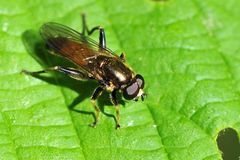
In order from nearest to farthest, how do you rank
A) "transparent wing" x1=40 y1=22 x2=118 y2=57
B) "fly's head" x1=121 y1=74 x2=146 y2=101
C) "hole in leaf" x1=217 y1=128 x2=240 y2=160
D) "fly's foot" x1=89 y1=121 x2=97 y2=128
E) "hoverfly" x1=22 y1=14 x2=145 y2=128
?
"hole in leaf" x1=217 y1=128 x2=240 y2=160, "fly's foot" x1=89 y1=121 x2=97 y2=128, "fly's head" x1=121 y1=74 x2=146 y2=101, "hoverfly" x1=22 y1=14 x2=145 y2=128, "transparent wing" x1=40 y1=22 x2=118 y2=57

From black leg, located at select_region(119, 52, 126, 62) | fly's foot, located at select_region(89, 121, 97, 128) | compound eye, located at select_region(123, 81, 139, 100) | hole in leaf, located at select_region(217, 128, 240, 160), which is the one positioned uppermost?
black leg, located at select_region(119, 52, 126, 62)

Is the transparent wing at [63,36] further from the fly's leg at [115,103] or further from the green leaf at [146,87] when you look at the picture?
the fly's leg at [115,103]

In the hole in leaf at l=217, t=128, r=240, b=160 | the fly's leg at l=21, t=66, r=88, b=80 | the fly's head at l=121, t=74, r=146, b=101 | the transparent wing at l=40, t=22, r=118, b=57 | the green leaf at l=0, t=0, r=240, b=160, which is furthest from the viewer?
the transparent wing at l=40, t=22, r=118, b=57

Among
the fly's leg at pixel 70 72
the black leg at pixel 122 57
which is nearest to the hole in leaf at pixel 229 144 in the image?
the black leg at pixel 122 57

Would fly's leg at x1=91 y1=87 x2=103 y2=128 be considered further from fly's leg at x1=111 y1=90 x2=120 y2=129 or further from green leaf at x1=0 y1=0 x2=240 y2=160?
fly's leg at x1=111 y1=90 x2=120 y2=129

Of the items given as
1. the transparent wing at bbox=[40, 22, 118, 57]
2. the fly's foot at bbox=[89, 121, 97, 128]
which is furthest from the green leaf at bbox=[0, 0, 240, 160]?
the transparent wing at bbox=[40, 22, 118, 57]

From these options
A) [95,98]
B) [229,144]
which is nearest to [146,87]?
[95,98]

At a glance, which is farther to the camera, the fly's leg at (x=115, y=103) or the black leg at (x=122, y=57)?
the black leg at (x=122, y=57)
